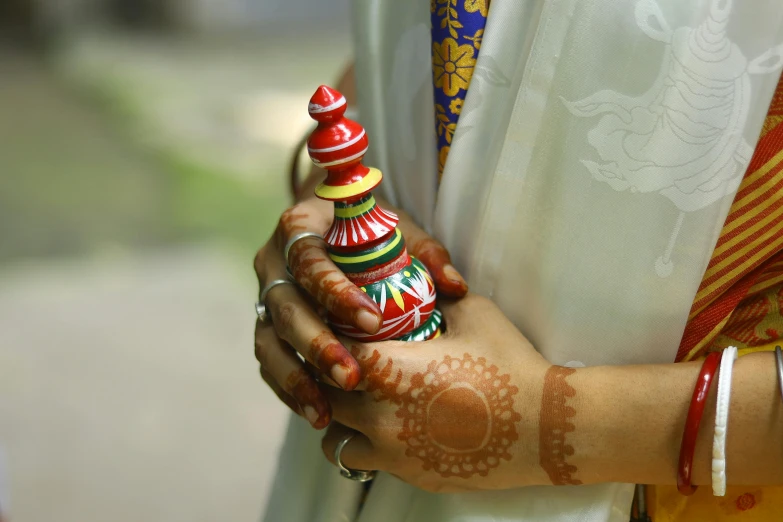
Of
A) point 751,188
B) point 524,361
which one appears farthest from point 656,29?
point 524,361

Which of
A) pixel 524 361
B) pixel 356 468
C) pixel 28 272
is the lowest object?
pixel 28 272

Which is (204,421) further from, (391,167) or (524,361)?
(524,361)

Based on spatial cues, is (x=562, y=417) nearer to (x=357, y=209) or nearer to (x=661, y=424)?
(x=661, y=424)

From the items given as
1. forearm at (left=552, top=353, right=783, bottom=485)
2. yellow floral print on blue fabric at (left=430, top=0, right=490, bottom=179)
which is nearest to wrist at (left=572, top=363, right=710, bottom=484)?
forearm at (left=552, top=353, right=783, bottom=485)

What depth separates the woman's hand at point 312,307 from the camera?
568mm

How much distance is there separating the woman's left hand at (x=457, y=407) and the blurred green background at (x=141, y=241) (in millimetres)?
1270

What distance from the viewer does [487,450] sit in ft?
1.90

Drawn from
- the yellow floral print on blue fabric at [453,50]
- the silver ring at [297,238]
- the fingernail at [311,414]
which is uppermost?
the yellow floral print on blue fabric at [453,50]

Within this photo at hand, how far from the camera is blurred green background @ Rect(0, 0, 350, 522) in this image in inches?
73.2

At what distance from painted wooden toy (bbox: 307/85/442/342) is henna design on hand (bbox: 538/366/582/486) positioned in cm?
11

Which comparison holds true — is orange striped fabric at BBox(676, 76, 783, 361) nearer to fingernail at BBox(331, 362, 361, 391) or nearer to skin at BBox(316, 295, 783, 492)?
skin at BBox(316, 295, 783, 492)

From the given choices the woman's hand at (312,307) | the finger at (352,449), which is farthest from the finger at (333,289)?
the finger at (352,449)

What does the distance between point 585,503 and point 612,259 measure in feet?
0.62

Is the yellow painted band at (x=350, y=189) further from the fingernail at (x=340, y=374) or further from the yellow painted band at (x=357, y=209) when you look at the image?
the fingernail at (x=340, y=374)
